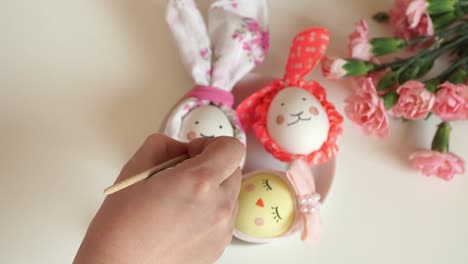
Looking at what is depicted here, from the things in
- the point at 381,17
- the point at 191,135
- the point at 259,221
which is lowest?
the point at 259,221

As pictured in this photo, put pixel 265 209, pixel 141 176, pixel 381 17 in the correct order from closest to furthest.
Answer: pixel 141 176
pixel 265 209
pixel 381 17

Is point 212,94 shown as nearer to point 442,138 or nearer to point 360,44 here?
point 360,44

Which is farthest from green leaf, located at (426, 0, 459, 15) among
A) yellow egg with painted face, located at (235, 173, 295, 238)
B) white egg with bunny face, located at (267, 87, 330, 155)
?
yellow egg with painted face, located at (235, 173, 295, 238)

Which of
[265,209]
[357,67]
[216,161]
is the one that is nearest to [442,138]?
[357,67]

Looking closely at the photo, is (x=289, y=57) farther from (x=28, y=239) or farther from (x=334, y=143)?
(x=28, y=239)

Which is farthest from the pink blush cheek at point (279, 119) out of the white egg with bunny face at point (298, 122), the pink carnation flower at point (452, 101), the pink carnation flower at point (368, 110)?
the pink carnation flower at point (452, 101)

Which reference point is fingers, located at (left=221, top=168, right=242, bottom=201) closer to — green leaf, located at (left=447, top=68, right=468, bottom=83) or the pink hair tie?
→ the pink hair tie

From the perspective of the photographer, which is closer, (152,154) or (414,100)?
(152,154)

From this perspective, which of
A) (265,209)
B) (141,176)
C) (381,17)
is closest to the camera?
(141,176)
